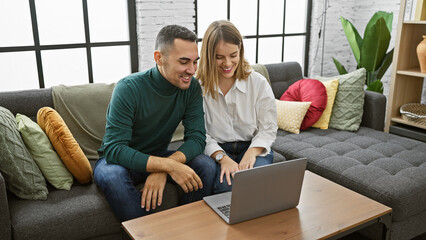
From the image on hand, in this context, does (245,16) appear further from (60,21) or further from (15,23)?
(15,23)

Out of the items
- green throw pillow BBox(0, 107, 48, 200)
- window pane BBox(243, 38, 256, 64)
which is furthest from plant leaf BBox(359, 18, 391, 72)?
green throw pillow BBox(0, 107, 48, 200)

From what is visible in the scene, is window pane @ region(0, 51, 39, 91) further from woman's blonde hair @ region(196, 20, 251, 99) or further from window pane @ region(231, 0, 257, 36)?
window pane @ region(231, 0, 257, 36)

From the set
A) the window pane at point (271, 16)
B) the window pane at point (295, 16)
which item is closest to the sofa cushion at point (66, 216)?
the window pane at point (271, 16)

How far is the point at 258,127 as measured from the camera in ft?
7.04

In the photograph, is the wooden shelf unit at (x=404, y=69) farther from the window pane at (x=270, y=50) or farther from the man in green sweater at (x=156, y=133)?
the man in green sweater at (x=156, y=133)

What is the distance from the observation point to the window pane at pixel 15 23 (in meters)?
2.51

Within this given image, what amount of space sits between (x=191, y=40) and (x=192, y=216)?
0.77 metres

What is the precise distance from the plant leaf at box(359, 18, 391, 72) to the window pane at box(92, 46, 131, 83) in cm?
192

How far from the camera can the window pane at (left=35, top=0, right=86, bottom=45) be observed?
2645 millimetres

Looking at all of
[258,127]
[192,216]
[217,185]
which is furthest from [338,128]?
[192,216]

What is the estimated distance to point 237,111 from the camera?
2098mm

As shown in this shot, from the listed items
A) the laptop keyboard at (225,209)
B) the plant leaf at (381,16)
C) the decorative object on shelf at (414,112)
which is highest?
the plant leaf at (381,16)

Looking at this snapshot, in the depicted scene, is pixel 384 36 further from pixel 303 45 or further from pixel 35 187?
pixel 35 187

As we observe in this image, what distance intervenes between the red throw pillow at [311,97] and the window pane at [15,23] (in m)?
1.82
